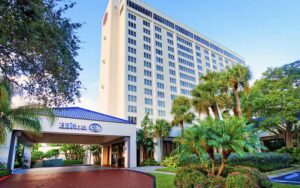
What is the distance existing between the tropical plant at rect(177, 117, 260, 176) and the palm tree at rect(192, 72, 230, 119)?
36.7ft

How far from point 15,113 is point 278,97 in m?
25.1

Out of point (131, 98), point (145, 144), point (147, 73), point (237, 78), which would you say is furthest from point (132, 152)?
point (147, 73)

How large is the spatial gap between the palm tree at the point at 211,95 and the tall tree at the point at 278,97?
594cm

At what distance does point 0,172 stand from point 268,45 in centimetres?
2399

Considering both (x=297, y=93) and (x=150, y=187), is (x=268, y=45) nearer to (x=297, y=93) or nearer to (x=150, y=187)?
(x=297, y=93)

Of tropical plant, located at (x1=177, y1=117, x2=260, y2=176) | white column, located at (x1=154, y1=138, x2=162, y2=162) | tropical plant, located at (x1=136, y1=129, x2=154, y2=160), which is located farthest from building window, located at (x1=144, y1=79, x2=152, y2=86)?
tropical plant, located at (x1=177, y1=117, x2=260, y2=176)

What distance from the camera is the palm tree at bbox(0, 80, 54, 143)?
862cm

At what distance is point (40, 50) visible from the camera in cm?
652

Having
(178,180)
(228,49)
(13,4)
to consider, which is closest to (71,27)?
(13,4)

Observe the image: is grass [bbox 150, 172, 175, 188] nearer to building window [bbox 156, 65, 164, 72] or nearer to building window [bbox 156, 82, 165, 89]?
building window [bbox 156, 82, 165, 89]

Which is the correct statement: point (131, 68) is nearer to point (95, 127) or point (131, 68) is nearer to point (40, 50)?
point (95, 127)

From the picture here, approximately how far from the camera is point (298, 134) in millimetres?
26891

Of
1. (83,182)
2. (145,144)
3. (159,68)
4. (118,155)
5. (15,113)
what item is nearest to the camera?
(15,113)

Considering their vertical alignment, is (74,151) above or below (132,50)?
below
